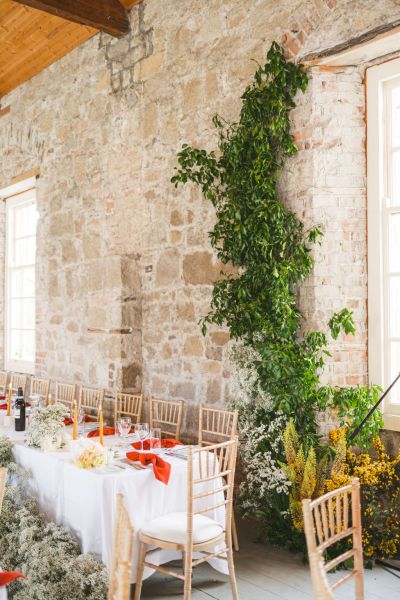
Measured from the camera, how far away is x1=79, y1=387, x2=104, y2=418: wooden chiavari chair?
6.10 meters

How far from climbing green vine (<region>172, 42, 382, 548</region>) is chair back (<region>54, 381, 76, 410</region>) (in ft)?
7.13

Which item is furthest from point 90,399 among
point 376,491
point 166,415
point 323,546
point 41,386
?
point 323,546

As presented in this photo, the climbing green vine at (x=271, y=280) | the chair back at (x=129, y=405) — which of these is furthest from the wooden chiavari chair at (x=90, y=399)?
the climbing green vine at (x=271, y=280)

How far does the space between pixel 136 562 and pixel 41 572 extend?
1.68 ft

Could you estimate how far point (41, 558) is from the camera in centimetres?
342

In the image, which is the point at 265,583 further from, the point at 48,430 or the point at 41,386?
the point at 41,386

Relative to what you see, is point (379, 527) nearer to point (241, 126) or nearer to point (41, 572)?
point (41, 572)

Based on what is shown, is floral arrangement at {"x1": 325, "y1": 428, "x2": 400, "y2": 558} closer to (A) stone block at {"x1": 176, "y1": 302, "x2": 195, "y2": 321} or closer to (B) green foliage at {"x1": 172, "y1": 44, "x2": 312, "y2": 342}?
(B) green foliage at {"x1": 172, "y1": 44, "x2": 312, "y2": 342}

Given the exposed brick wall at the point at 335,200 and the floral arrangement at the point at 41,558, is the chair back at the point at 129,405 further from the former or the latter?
the exposed brick wall at the point at 335,200

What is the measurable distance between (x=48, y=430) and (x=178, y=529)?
1.20 meters

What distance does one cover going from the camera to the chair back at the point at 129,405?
5.56 metres

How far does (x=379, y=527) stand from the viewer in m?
4.10

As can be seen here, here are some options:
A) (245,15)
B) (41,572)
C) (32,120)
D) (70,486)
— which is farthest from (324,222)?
(32,120)

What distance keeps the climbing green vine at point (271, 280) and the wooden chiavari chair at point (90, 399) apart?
187 cm
